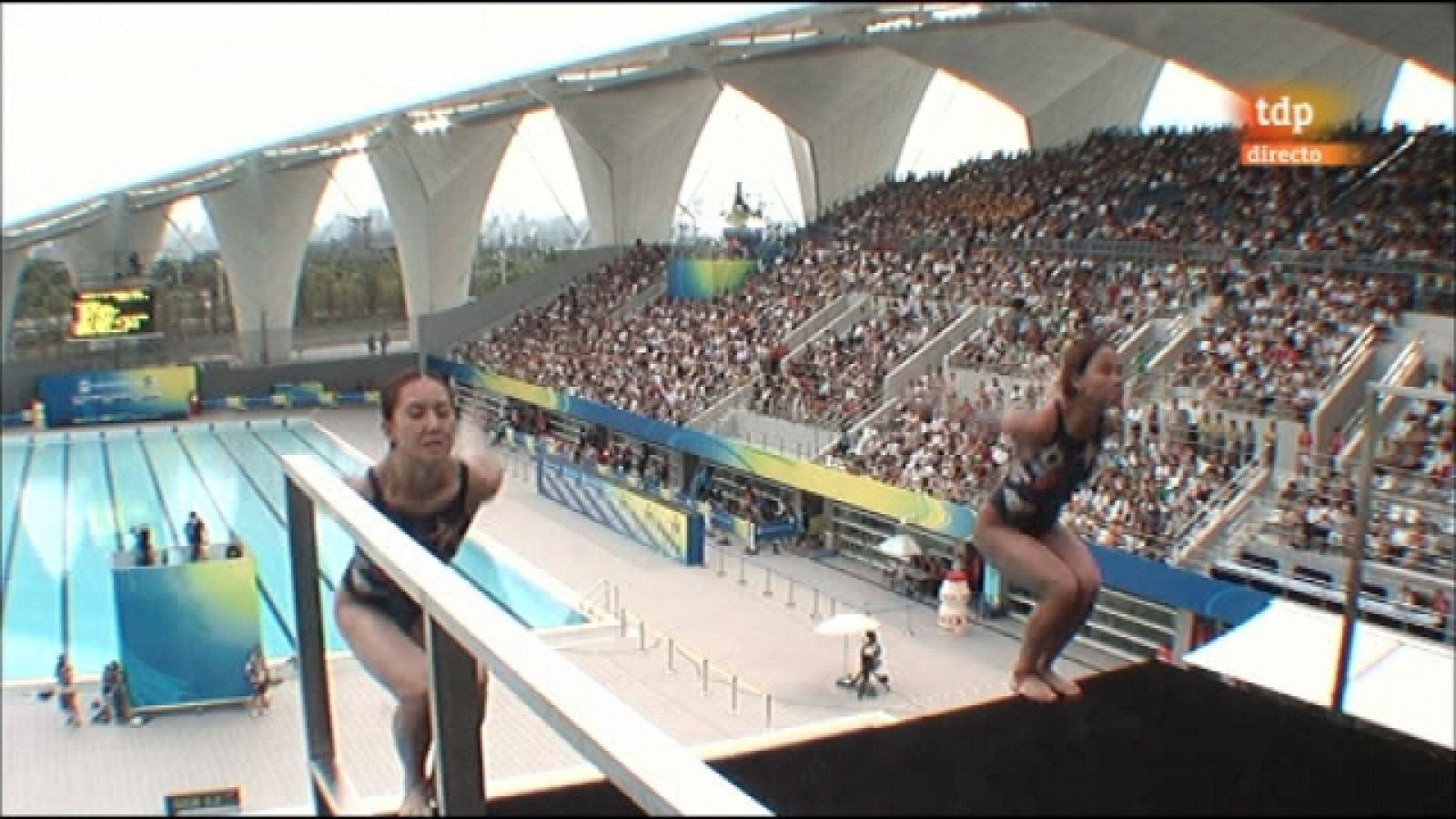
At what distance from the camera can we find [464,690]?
227cm

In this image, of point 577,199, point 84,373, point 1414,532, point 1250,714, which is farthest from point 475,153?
point 1250,714

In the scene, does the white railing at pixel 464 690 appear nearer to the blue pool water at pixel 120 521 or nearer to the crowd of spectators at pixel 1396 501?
the blue pool water at pixel 120 521

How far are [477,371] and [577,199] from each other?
688cm

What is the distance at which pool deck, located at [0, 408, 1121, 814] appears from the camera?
4.00 m

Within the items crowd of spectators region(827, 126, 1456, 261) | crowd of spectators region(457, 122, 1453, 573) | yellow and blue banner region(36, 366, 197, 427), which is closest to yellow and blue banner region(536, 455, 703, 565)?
crowd of spectators region(457, 122, 1453, 573)

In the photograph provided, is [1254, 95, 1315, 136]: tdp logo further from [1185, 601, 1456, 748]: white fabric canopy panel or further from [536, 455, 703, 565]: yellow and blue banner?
[1185, 601, 1456, 748]: white fabric canopy panel

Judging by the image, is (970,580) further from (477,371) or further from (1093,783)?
(477,371)

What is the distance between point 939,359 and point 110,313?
15.6 meters

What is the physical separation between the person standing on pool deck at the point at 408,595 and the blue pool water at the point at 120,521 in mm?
4639

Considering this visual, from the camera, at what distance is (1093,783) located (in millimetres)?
3449

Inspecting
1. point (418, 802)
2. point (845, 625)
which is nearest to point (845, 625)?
point (845, 625)

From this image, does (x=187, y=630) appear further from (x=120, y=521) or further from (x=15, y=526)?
(x=15, y=526)

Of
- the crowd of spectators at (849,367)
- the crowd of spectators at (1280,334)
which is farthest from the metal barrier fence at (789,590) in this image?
the crowd of spectators at (1280,334)

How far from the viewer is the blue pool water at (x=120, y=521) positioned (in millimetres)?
11742
